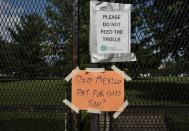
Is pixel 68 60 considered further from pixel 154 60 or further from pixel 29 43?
pixel 154 60

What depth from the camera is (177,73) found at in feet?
18.3

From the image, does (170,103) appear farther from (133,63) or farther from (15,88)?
(15,88)

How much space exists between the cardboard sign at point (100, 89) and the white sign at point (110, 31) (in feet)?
0.86

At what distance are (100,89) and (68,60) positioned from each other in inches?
29.3

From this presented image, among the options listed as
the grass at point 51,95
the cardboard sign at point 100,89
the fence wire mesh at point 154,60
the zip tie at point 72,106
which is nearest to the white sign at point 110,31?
the cardboard sign at point 100,89

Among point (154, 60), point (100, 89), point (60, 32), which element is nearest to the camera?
point (100, 89)

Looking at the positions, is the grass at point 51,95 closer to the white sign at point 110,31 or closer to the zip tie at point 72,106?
the zip tie at point 72,106

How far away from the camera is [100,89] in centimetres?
492

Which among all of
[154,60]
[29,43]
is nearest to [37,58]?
[29,43]

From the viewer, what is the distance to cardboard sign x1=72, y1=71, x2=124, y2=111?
16.1ft

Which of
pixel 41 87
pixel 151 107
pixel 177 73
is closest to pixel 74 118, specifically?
pixel 41 87

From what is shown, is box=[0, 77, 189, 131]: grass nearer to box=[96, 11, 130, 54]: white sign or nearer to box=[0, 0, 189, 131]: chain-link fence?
box=[0, 0, 189, 131]: chain-link fence

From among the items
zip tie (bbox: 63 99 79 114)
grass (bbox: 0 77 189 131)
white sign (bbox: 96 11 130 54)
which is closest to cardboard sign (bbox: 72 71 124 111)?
zip tie (bbox: 63 99 79 114)

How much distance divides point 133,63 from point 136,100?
20.0 inches
